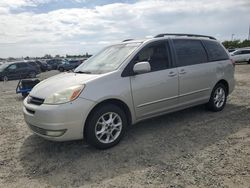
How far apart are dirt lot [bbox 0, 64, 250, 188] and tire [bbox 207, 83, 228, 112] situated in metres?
0.59

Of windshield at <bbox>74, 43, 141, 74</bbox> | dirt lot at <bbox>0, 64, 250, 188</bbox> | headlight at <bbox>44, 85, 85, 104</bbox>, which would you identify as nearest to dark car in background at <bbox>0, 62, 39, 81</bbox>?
dirt lot at <bbox>0, 64, 250, 188</bbox>

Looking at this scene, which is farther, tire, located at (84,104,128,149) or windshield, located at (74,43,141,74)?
windshield, located at (74,43,141,74)

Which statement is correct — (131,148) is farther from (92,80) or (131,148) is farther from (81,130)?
(92,80)

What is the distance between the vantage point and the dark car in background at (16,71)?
20.7 m

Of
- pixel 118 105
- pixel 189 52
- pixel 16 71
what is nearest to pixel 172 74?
pixel 189 52

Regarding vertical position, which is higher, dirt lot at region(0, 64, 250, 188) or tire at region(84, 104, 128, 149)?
tire at region(84, 104, 128, 149)

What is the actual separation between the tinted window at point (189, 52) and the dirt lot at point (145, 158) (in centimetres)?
130

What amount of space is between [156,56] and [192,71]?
0.96m

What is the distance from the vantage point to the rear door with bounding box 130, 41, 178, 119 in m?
4.63

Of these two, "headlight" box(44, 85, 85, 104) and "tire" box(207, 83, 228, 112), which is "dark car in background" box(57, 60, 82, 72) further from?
"headlight" box(44, 85, 85, 104)

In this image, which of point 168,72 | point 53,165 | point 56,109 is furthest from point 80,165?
point 168,72

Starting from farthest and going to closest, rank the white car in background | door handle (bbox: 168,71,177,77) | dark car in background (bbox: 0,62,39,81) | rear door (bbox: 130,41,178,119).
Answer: the white car in background → dark car in background (bbox: 0,62,39,81) → door handle (bbox: 168,71,177,77) → rear door (bbox: 130,41,178,119)

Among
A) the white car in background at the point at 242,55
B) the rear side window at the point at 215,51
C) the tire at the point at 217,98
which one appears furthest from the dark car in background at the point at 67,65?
the tire at the point at 217,98

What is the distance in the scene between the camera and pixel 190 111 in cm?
649
